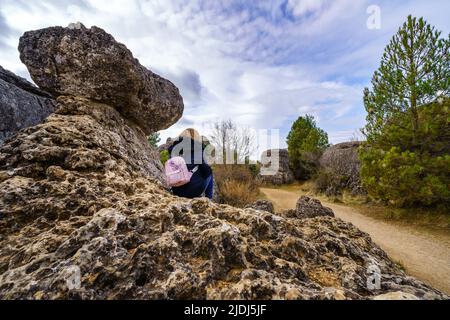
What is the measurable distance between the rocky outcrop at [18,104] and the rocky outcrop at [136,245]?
182cm

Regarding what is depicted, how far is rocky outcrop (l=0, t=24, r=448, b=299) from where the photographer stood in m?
1.14

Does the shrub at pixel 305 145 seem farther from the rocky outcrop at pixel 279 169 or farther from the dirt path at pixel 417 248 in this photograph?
the dirt path at pixel 417 248

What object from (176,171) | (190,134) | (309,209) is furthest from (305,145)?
(176,171)

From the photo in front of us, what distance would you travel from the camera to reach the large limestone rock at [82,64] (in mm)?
3232

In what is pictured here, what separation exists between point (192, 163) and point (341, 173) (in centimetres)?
1341

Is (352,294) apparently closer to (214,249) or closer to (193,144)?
(214,249)

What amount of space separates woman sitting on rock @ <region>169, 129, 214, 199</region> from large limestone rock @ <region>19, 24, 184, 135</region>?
135cm

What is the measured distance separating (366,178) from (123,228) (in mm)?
9072

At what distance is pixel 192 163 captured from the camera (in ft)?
11.0

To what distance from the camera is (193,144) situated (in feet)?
11.4

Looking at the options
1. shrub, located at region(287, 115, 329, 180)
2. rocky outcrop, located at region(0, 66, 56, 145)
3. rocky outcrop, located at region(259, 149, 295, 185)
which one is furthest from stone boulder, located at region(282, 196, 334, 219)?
rocky outcrop, located at region(259, 149, 295, 185)

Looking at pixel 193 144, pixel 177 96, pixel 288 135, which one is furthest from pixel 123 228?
pixel 288 135

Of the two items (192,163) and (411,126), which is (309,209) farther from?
(411,126)

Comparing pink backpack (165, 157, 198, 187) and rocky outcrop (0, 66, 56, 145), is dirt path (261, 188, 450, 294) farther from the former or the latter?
rocky outcrop (0, 66, 56, 145)
